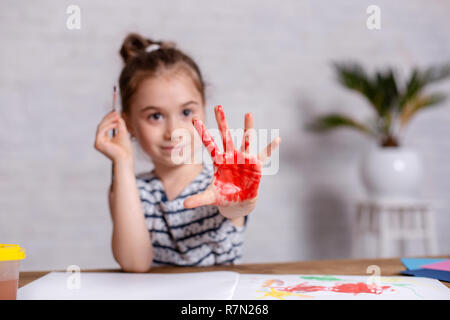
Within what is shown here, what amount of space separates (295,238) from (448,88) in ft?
4.09

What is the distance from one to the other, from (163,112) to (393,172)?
4.37 feet

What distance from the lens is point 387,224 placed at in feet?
6.60

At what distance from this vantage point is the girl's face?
3.09 ft

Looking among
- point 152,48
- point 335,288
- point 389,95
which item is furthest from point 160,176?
point 389,95

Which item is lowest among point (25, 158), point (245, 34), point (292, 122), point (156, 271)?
point (156, 271)

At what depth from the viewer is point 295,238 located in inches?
91.5

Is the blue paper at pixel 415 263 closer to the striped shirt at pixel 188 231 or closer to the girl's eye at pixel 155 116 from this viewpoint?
the striped shirt at pixel 188 231

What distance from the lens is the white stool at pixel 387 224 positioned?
1968 millimetres

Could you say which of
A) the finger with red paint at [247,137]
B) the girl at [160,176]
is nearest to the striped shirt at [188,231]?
the girl at [160,176]

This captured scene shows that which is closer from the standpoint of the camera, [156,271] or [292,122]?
[156,271]

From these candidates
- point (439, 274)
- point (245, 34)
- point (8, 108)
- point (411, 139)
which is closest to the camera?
point (439, 274)

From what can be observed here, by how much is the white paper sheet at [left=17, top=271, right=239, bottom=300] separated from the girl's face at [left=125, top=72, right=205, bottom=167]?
33 centimetres

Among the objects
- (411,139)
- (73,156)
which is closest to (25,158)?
(73,156)
